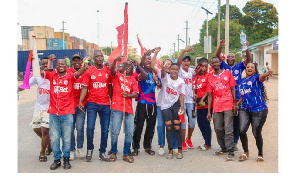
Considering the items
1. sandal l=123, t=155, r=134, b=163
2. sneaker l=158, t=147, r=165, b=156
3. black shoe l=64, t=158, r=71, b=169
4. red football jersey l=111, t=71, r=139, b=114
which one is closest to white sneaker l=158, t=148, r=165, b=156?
sneaker l=158, t=147, r=165, b=156

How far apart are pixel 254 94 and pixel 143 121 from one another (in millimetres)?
2133

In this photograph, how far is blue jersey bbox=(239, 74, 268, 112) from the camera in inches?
243

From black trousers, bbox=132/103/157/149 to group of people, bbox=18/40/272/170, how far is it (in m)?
0.02

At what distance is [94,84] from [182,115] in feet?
5.82

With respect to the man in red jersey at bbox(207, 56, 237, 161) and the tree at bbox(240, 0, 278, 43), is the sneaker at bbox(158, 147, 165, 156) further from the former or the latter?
the tree at bbox(240, 0, 278, 43)

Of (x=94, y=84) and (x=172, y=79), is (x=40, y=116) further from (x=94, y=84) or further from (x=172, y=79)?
(x=172, y=79)

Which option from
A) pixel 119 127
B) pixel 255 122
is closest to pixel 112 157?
pixel 119 127

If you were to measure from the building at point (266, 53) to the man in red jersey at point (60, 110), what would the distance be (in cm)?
3061

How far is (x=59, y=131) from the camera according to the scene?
5.86 metres

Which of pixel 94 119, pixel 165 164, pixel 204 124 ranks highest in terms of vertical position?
pixel 94 119

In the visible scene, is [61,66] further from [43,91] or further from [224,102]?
[224,102]

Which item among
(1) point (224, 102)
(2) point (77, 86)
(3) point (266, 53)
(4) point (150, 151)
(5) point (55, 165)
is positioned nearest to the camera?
(5) point (55, 165)

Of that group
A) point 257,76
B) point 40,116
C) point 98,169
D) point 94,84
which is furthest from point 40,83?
point 257,76

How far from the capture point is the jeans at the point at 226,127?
6.48 m
